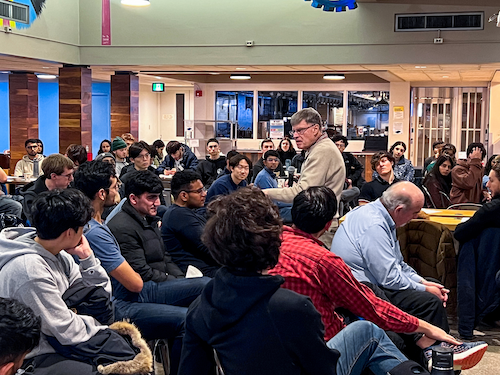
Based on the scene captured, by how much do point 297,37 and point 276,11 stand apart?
0.59m

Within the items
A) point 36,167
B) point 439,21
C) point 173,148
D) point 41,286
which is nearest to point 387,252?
point 41,286

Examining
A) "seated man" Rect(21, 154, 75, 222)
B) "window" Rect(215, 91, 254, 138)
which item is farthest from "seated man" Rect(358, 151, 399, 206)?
"window" Rect(215, 91, 254, 138)

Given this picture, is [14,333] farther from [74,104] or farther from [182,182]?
[74,104]

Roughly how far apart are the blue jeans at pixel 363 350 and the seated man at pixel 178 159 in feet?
24.3

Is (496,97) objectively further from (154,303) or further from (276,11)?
(154,303)

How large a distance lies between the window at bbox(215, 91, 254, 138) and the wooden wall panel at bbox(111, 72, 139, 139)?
3.54 metres

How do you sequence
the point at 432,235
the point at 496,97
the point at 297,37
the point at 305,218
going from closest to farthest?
1. the point at 305,218
2. the point at 432,235
3. the point at 297,37
4. the point at 496,97

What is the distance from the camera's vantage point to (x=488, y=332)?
4961 mm

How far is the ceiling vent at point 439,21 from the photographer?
1028 cm

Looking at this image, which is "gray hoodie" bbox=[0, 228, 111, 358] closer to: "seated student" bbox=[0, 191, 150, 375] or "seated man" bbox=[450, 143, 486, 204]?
"seated student" bbox=[0, 191, 150, 375]

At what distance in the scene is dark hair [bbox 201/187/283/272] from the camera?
1908 millimetres

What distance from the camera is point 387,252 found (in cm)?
343

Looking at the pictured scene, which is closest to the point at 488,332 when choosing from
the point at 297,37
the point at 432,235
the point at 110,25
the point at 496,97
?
the point at 432,235

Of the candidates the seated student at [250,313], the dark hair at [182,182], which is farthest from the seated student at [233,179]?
the seated student at [250,313]
